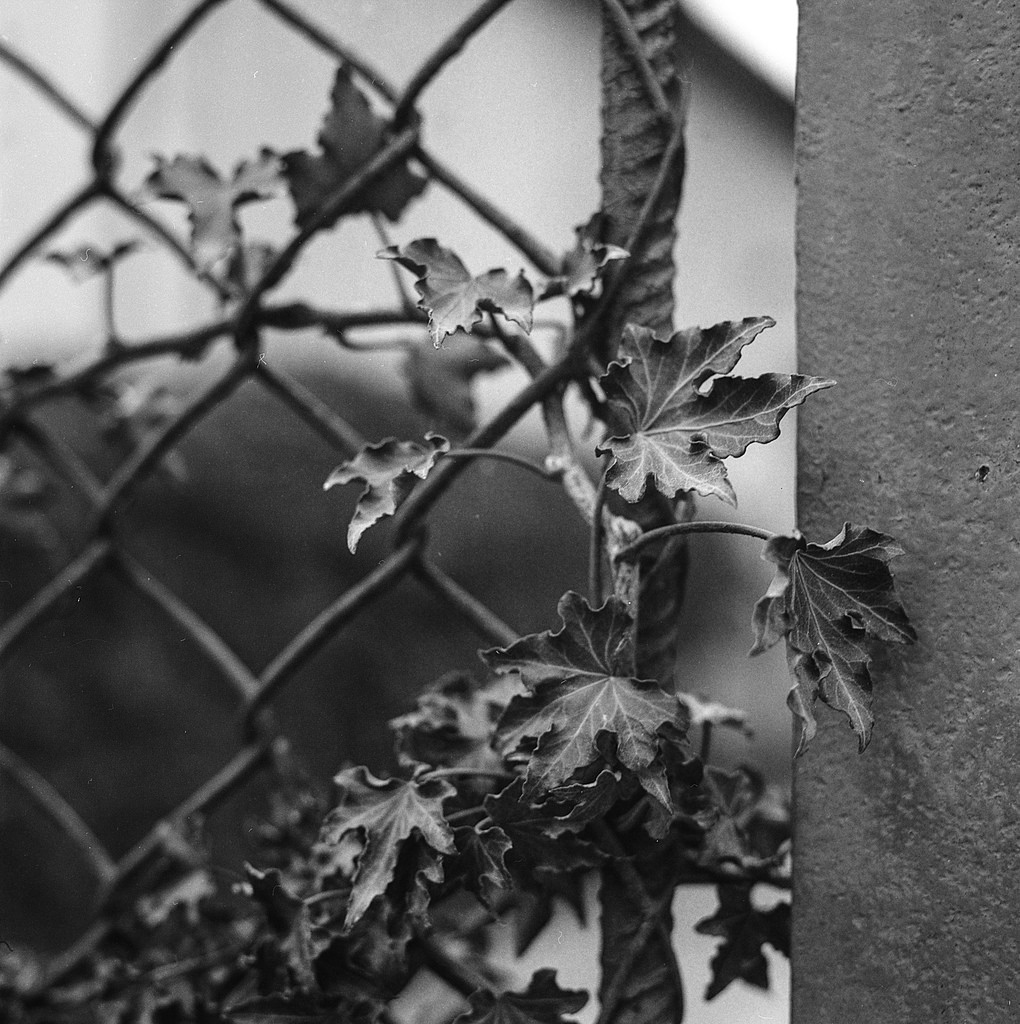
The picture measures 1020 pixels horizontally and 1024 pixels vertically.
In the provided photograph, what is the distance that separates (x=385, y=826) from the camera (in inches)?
20.8

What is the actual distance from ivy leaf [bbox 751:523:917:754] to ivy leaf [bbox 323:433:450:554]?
16 centimetres

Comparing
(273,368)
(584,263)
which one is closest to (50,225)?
(273,368)

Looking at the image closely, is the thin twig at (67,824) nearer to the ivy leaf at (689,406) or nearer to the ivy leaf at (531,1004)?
the ivy leaf at (531,1004)

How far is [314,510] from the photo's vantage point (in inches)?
98.7

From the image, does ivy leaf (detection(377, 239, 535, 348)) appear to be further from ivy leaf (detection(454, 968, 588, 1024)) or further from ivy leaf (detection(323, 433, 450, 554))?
ivy leaf (detection(454, 968, 588, 1024))

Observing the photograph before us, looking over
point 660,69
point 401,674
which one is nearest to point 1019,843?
point 660,69

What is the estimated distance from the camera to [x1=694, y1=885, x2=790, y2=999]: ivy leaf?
58cm

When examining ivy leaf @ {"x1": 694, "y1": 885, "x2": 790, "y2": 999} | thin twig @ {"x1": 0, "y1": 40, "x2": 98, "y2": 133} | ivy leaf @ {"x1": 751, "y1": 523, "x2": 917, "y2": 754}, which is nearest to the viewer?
ivy leaf @ {"x1": 751, "y1": 523, "x2": 917, "y2": 754}

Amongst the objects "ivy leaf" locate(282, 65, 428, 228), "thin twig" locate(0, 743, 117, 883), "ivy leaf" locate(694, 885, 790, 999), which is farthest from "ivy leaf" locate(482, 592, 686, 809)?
"thin twig" locate(0, 743, 117, 883)

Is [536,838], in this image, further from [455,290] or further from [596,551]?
[455,290]

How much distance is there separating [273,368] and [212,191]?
0.14 meters

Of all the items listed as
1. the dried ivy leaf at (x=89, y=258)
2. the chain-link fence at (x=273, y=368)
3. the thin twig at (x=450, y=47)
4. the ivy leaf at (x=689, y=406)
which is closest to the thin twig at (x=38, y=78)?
the chain-link fence at (x=273, y=368)

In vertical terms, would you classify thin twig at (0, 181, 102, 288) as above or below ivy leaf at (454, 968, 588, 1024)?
above

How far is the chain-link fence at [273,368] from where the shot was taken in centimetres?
59
